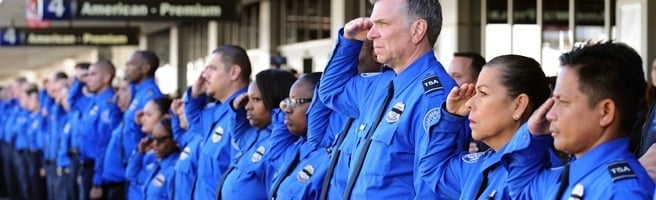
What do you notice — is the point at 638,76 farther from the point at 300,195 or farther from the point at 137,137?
the point at 137,137

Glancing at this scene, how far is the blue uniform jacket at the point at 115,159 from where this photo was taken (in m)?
10.9

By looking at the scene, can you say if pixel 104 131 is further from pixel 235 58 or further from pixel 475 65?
pixel 475 65

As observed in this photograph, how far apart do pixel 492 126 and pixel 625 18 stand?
15.5 feet

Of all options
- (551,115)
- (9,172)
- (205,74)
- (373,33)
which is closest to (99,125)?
(205,74)

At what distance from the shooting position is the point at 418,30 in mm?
4992

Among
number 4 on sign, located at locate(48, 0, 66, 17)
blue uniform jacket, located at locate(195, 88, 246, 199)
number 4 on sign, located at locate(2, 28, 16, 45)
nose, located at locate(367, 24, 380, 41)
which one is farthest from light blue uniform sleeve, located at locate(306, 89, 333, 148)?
number 4 on sign, located at locate(2, 28, 16, 45)

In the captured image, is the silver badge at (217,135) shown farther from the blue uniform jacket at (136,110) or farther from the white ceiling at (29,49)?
the white ceiling at (29,49)

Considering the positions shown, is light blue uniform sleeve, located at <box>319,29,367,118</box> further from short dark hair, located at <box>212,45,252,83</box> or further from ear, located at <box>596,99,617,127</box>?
short dark hair, located at <box>212,45,252,83</box>

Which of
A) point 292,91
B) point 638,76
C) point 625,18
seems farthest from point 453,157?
point 625,18

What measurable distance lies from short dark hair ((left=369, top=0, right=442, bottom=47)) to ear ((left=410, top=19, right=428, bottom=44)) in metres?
0.02

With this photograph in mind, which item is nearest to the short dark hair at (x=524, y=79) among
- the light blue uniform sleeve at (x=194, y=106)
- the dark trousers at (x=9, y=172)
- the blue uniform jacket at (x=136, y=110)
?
the light blue uniform sleeve at (x=194, y=106)

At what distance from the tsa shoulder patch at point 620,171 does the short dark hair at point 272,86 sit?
141 inches

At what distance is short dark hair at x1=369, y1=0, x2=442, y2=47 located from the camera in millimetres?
4996

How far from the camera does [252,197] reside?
683 cm
